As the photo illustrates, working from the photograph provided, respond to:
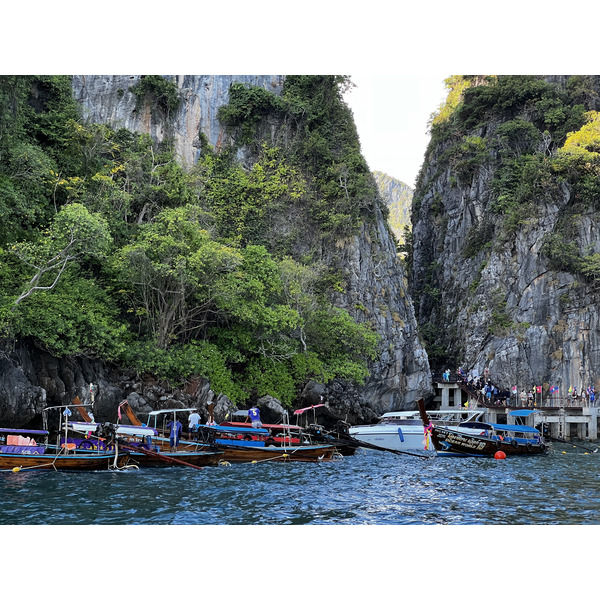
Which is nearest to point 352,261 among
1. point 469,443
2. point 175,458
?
point 469,443

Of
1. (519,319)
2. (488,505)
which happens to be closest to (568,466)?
(488,505)

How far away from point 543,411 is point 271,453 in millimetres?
18437

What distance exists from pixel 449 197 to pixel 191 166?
2051cm

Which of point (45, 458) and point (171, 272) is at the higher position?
point (171, 272)

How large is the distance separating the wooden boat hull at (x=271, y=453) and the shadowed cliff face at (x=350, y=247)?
11.1 m

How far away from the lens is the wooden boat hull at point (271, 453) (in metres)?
17.8

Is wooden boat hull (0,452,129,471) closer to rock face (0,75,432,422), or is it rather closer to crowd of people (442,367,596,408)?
rock face (0,75,432,422)

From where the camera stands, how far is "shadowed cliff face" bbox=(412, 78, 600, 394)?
35.1 meters

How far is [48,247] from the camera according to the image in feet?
62.4

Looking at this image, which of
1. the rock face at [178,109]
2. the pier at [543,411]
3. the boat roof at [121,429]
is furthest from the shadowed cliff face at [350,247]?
the boat roof at [121,429]

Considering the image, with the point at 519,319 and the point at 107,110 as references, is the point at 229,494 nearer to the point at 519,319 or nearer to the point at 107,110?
the point at 107,110

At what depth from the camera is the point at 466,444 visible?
2027 cm

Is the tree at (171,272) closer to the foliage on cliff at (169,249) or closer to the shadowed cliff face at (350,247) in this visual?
the foliage on cliff at (169,249)

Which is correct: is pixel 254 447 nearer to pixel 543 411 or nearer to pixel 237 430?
pixel 237 430
